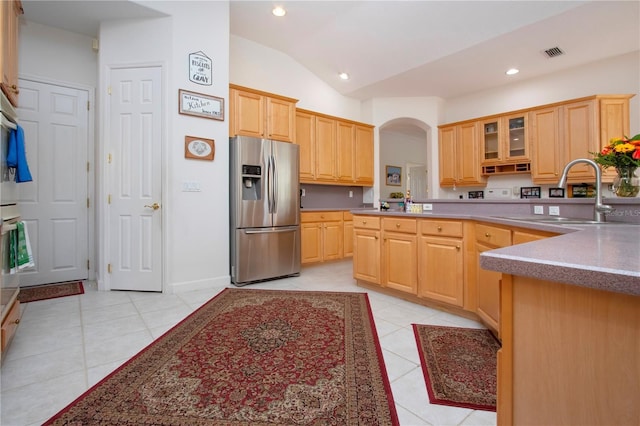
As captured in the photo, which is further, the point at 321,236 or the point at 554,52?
the point at 321,236

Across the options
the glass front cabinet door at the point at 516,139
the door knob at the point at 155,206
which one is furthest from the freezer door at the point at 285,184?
the glass front cabinet door at the point at 516,139

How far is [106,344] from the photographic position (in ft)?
6.48

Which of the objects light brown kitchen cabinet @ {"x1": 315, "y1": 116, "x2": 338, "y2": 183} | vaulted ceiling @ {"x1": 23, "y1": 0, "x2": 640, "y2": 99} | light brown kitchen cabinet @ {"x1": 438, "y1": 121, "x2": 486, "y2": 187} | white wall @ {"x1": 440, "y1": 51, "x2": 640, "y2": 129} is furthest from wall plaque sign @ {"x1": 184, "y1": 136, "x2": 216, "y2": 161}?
white wall @ {"x1": 440, "y1": 51, "x2": 640, "y2": 129}

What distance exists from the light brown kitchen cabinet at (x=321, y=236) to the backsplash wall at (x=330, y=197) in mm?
536

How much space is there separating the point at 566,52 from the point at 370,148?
2.99 m

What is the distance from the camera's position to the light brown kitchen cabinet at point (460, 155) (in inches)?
203

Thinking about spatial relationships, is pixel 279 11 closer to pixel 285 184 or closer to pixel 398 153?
pixel 285 184

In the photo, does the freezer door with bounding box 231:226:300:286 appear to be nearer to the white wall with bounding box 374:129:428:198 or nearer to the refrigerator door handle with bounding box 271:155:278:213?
the refrigerator door handle with bounding box 271:155:278:213

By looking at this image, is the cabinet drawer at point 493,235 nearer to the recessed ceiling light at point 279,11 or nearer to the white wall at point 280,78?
the recessed ceiling light at point 279,11

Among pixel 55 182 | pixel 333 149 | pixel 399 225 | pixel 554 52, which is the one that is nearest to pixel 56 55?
pixel 55 182

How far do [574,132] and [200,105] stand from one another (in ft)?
16.3

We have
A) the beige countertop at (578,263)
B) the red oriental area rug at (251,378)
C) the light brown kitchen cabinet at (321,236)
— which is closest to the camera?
the beige countertop at (578,263)

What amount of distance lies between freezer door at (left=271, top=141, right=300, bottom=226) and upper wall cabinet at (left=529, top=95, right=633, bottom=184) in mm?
3673

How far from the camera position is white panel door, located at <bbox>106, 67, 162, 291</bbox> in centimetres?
313
